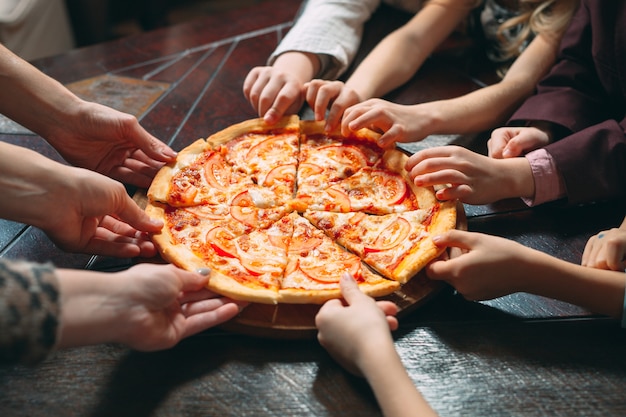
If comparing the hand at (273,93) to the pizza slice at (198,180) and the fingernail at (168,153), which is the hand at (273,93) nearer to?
the pizza slice at (198,180)

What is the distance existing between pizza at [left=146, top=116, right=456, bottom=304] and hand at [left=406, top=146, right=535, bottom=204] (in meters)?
0.07

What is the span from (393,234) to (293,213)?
1.10 feet

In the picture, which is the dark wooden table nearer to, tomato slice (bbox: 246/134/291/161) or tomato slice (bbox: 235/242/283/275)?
tomato slice (bbox: 235/242/283/275)

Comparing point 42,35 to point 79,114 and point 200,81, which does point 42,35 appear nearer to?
point 200,81

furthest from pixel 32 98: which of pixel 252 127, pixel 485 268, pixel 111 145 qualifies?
pixel 485 268

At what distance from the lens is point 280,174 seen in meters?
1.95

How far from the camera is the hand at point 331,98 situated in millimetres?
2023

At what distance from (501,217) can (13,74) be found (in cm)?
155

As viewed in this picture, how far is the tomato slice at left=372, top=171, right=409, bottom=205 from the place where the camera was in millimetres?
1834

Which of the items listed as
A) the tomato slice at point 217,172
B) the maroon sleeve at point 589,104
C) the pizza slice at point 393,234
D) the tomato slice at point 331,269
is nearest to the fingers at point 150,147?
the tomato slice at point 217,172

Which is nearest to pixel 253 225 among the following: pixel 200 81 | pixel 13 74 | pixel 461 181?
pixel 461 181

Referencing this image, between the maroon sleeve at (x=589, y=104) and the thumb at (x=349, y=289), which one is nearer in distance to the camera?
the thumb at (x=349, y=289)

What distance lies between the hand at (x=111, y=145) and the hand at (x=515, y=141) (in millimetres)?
1057

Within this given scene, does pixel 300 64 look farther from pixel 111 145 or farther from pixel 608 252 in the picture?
pixel 608 252
